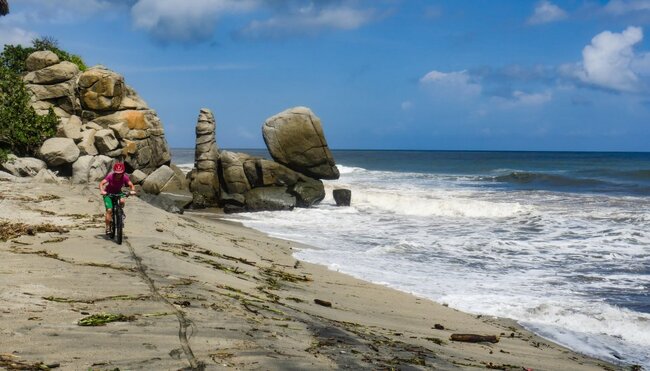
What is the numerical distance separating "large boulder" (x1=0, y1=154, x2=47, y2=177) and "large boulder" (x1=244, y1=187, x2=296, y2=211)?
8.77 metres

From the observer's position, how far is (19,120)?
81.9ft

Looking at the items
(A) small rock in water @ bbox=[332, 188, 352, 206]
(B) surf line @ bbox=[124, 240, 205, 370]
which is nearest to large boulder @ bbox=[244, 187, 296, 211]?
(A) small rock in water @ bbox=[332, 188, 352, 206]

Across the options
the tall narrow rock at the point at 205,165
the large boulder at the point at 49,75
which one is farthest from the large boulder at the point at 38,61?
the tall narrow rock at the point at 205,165

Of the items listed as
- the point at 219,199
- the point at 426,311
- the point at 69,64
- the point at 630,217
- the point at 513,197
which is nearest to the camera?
the point at 426,311

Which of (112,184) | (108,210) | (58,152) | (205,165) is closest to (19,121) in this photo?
(58,152)

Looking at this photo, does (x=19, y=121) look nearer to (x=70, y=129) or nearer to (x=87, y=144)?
(x=70, y=129)

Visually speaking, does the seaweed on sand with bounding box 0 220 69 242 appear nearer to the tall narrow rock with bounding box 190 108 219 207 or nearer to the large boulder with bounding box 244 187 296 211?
the large boulder with bounding box 244 187 296 211

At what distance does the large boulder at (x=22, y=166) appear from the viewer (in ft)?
72.3

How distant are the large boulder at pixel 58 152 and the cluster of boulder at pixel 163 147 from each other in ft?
0.32

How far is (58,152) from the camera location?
80.8ft

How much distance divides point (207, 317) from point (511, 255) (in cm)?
1148

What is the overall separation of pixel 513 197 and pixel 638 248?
18.7m

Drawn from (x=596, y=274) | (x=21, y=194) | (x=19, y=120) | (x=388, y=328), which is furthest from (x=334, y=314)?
(x=19, y=120)

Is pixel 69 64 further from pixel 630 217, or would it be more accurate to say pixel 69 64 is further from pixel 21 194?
pixel 630 217
